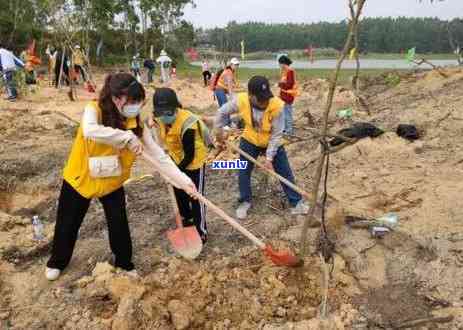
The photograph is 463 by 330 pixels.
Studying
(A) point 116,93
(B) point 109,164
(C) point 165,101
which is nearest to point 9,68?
(C) point 165,101

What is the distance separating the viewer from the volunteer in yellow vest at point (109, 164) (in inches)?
113

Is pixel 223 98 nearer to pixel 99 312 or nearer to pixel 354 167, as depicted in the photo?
pixel 354 167

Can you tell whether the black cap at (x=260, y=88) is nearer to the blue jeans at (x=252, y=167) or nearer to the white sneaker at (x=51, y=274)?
the blue jeans at (x=252, y=167)

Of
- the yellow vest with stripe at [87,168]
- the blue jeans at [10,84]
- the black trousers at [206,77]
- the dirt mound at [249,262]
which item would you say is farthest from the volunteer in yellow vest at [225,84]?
the black trousers at [206,77]

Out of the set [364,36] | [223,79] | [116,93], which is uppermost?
[364,36]

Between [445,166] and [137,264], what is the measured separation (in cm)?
430

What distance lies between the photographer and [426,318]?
3.03 metres

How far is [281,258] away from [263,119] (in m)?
1.42

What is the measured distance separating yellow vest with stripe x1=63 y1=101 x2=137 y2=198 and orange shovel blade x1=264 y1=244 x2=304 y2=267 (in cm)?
107

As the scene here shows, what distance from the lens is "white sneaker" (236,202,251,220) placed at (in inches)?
178

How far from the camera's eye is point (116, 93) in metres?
2.85

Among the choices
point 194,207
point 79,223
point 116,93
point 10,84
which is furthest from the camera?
point 10,84

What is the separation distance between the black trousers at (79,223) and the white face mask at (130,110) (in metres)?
0.59

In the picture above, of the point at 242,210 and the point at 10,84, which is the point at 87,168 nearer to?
the point at 242,210
